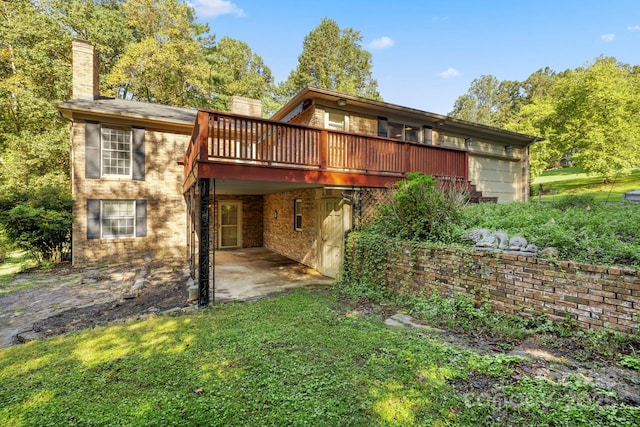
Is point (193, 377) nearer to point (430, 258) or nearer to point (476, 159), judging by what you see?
point (430, 258)

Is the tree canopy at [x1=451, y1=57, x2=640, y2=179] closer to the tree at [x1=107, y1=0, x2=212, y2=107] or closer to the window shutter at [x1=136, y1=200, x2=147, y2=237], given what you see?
the window shutter at [x1=136, y1=200, x2=147, y2=237]

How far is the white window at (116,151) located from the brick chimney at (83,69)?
6.29 ft

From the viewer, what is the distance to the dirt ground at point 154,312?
288 cm

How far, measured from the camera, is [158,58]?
57.6ft

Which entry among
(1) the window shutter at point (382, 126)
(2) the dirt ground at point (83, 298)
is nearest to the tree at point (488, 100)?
(1) the window shutter at point (382, 126)

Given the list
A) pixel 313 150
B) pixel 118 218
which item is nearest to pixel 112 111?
pixel 118 218

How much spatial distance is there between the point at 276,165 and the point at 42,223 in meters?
8.40

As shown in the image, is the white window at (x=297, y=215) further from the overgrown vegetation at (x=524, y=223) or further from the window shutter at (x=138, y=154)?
the window shutter at (x=138, y=154)

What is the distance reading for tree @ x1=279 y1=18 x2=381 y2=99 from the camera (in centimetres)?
2877

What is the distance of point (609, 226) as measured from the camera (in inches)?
170

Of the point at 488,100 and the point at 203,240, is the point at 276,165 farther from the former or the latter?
the point at 488,100

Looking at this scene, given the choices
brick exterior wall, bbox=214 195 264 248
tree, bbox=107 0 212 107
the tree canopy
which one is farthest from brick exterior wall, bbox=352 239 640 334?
tree, bbox=107 0 212 107

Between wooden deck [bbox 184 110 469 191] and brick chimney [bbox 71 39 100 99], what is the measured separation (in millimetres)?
7038

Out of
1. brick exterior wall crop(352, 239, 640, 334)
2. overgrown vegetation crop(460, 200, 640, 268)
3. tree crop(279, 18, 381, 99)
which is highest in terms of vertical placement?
tree crop(279, 18, 381, 99)
